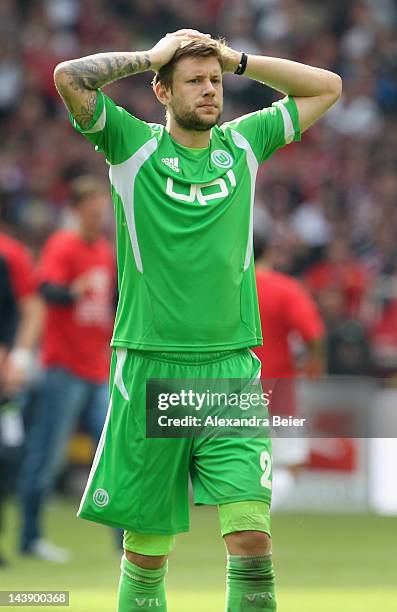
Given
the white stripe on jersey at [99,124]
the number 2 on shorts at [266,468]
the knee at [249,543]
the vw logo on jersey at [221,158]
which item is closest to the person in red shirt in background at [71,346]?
the vw logo on jersey at [221,158]

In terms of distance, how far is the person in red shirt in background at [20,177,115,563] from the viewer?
34.1 ft

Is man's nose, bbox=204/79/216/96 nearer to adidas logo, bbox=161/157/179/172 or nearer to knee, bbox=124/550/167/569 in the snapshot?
adidas logo, bbox=161/157/179/172

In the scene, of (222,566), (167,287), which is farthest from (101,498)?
(222,566)

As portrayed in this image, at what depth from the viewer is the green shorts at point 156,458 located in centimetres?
569

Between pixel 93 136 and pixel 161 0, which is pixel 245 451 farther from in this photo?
pixel 161 0

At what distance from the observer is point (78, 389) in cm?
1043

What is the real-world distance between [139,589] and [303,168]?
42.9ft

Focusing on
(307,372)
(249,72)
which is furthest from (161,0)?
(249,72)

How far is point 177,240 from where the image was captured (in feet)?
18.9

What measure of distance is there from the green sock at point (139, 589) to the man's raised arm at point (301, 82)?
203 cm

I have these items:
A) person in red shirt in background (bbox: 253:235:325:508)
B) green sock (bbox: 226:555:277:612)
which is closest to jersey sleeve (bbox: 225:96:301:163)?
green sock (bbox: 226:555:277:612)

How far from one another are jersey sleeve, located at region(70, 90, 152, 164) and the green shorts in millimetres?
817

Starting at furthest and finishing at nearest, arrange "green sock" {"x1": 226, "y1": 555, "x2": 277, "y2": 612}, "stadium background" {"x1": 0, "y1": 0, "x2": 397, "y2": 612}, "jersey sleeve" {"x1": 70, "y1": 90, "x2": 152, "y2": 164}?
1. "stadium background" {"x1": 0, "y1": 0, "x2": 397, "y2": 612}
2. "jersey sleeve" {"x1": 70, "y1": 90, "x2": 152, "y2": 164}
3. "green sock" {"x1": 226, "y1": 555, "x2": 277, "y2": 612}

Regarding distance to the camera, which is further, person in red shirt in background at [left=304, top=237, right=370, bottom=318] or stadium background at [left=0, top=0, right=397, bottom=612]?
person in red shirt in background at [left=304, top=237, right=370, bottom=318]
